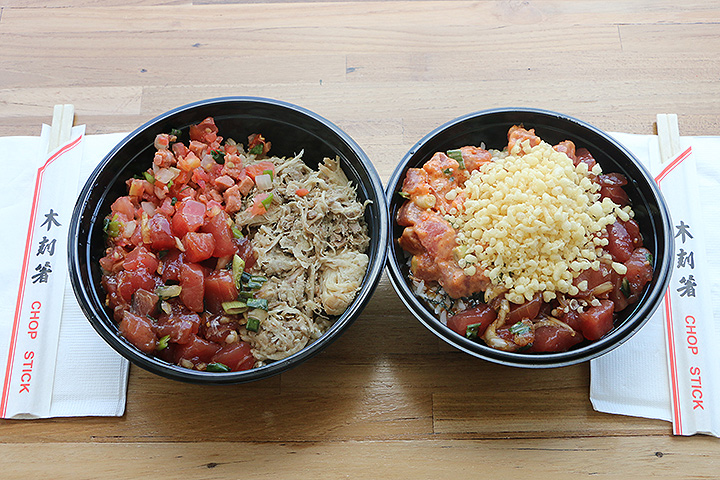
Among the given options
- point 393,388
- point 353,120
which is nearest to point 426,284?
point 393,388

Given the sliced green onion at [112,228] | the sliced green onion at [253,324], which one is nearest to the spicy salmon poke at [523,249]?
the sliced green onion at [253,324]

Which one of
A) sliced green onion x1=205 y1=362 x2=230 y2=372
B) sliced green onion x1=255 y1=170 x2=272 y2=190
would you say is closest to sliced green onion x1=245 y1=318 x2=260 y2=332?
sliced green onion x1=205 y1=362 x2=230 y2=372

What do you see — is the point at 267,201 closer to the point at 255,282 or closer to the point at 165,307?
the point at 255,282

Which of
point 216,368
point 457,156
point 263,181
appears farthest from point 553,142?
point 216,368

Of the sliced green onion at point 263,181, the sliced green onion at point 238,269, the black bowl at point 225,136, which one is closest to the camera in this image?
the black bowl at point 225,136

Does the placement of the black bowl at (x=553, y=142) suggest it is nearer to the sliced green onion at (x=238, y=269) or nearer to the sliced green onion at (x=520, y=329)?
the sliced green onion at (x=520, y=329)

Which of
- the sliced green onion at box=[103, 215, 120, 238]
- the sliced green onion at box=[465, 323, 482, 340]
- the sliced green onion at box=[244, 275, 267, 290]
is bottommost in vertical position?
the sliced green onion at box=[465, 323, 482, 340]

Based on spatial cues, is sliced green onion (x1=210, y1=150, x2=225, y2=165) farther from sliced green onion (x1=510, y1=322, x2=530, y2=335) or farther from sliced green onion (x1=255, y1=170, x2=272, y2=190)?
sliced green onion (x1=510, y1=322, x2=530, y2=335)
